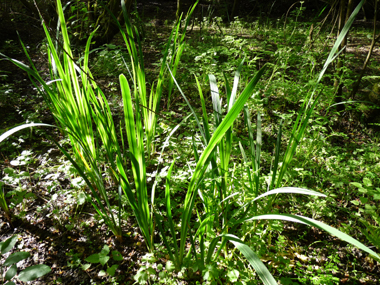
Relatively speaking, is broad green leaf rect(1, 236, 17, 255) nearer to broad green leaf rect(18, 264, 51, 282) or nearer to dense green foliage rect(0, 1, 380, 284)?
broad green leaf rect(18, 264, 51, 282)

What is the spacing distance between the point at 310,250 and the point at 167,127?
1076 mm

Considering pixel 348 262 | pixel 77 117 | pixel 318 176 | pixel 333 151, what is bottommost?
pixel 348 262

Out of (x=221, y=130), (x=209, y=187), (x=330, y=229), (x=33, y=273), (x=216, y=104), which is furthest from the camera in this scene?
(x=209, y=187)

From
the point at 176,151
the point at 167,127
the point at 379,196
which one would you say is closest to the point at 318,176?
the point at 379,196

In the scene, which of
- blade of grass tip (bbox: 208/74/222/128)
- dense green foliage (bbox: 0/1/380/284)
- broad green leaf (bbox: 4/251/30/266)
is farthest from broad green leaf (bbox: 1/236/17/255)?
blade of grass tip (bbox: 208/74/222/128)

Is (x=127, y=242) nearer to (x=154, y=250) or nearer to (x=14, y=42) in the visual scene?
(x=154, y=250)

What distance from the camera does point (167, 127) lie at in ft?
5.13

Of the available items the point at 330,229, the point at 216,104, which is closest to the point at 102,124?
the point at 216,104

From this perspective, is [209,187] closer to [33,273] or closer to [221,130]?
[221,130]

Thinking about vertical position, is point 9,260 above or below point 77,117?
below

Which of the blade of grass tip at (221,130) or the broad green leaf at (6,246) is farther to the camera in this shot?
the broad green leaf at (6,246)

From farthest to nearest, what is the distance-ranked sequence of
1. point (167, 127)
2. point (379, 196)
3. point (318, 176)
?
point (167, 127) → point (318, 176) → point (379, 196)

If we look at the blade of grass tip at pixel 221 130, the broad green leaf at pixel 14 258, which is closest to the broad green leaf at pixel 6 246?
the broad green leaf at pixel 14 258

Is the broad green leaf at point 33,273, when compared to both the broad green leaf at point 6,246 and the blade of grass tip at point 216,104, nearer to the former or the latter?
the broad green leaf at point 6,246
